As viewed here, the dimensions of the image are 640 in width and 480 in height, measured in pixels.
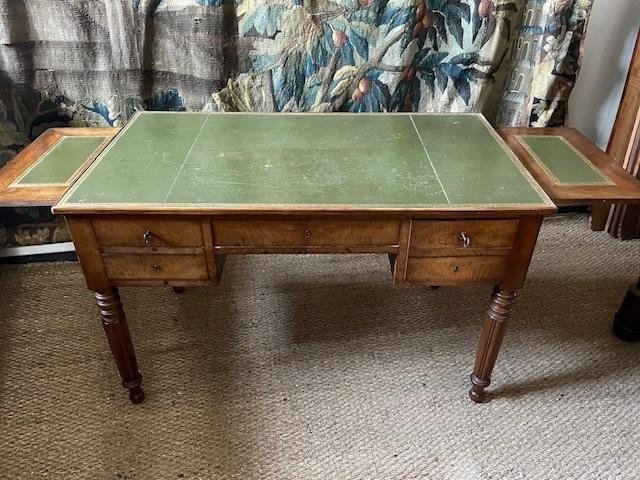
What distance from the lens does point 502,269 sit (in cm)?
121

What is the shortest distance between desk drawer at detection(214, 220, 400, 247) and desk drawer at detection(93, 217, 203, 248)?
53mm

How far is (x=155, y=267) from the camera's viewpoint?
46.8 inches

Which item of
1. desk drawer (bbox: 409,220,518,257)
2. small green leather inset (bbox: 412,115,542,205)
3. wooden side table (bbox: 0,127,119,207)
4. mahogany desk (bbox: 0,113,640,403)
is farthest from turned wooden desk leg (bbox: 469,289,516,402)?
wooden side table (bbox: 0,127,119,207)

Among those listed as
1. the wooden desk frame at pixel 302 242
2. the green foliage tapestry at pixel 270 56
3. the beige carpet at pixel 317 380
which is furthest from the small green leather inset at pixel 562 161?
the beige carpet at pixel 317 380

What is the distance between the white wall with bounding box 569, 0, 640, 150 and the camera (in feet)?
6.05

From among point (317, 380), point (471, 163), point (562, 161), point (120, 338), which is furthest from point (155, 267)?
point (562, 161)

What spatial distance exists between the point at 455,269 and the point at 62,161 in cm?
96

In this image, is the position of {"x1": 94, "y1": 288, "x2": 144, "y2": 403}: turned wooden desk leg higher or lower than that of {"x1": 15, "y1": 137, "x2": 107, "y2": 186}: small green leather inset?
lower

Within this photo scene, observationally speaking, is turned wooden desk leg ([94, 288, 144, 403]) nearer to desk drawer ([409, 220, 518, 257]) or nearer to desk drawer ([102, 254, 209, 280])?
desk drawer ([102, 254, 209, 280])

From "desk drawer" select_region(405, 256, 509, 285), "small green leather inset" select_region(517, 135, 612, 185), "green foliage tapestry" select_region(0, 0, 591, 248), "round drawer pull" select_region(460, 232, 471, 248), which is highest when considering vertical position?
"green foliage tapestry" select_region(0, 0, 591, 248)

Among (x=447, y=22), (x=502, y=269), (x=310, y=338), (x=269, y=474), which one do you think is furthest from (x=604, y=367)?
(x=447, y=22)

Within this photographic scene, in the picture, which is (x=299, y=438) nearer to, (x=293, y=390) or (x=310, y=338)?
(x=293, y=390)

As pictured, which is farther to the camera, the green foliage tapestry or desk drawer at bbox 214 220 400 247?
the green foliage tapestry

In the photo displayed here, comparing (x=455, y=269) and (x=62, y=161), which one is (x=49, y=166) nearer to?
(x=62, y=161)
